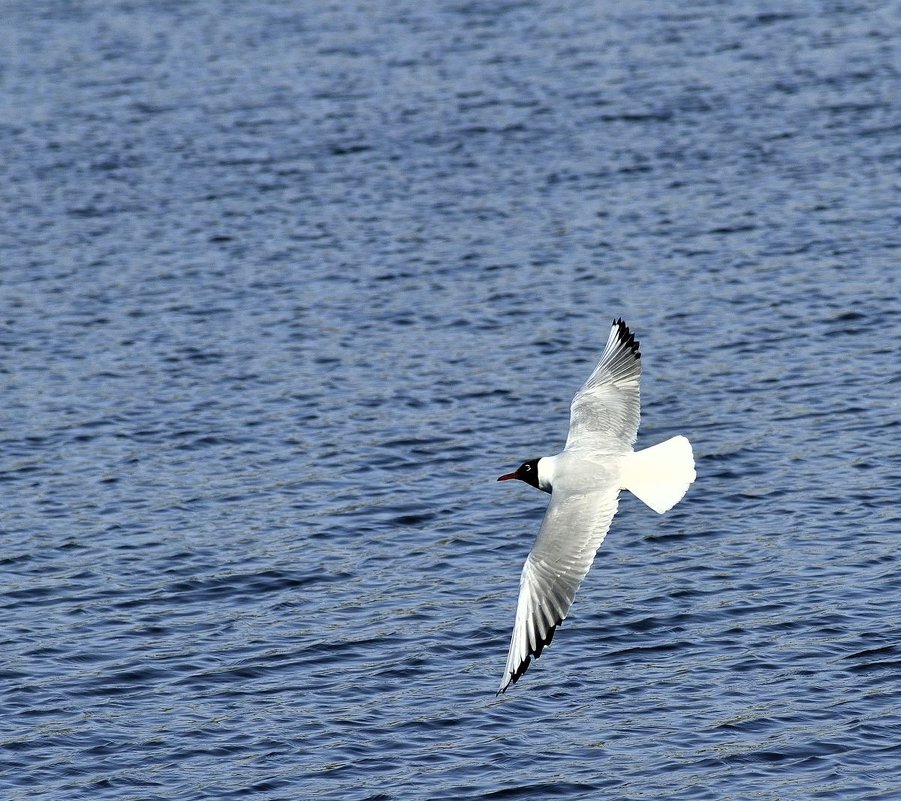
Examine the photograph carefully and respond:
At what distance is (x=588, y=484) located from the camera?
13.4m

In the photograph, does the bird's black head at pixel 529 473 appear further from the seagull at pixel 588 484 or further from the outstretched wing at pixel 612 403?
the outstretched wing at pixel 612 403

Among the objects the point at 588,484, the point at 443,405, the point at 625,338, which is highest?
the point at 625,338

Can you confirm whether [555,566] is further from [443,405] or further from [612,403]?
[443,405]

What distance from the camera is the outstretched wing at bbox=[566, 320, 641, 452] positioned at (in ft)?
46.9

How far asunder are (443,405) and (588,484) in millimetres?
7611

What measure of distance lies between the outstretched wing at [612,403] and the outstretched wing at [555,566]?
93 cm

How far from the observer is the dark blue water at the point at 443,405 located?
547 inches

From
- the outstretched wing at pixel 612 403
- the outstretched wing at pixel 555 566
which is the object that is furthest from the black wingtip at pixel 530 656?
the outstretched wing at pixel 612 403

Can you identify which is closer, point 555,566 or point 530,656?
point 530,656

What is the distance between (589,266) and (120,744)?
13.2 meters

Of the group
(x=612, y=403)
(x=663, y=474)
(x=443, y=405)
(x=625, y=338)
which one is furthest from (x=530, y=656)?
(x=443, y=405)

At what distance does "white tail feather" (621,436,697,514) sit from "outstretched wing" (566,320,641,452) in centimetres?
63

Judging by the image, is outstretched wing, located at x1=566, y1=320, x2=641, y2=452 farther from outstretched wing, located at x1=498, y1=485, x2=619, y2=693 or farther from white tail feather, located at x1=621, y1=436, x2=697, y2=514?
outstretched wing, located at x1=498, y1=485, x2=619, y2=693

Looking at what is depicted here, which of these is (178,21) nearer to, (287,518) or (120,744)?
(287,518)
